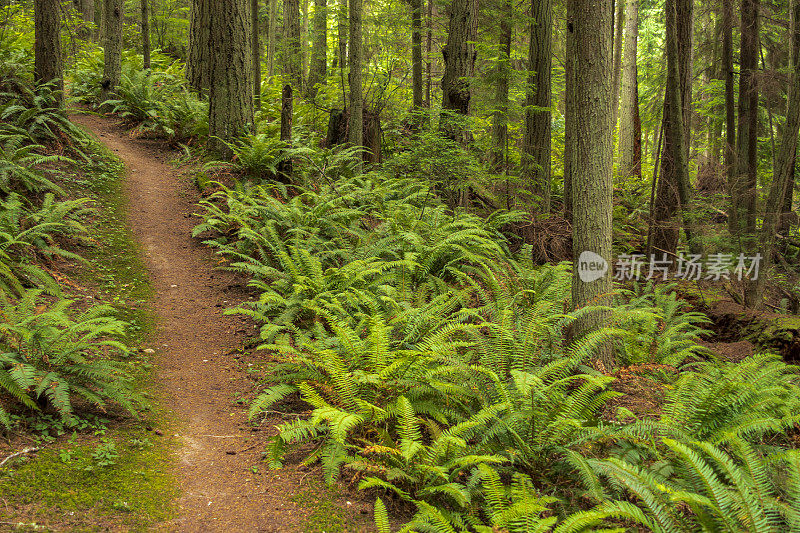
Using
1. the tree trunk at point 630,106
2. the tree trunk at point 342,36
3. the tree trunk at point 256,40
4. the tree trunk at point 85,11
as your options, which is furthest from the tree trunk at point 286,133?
the tree trunk at point 85,11

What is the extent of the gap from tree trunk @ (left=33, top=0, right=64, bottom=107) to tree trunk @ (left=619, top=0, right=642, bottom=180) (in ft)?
51.5

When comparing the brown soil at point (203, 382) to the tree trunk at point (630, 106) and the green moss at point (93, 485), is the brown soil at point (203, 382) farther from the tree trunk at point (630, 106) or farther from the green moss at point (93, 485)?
the tree trunk at point (630, 106)

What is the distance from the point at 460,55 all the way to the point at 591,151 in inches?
212

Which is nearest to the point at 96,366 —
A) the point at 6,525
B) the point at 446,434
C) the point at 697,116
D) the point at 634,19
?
the point at 6,525

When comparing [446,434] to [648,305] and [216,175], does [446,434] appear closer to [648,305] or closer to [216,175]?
[648,305]

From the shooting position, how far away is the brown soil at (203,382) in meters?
3.29

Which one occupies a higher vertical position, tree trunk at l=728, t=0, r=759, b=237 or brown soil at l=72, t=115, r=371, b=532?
tree trunk at l=728, t=0, r=759, b=237

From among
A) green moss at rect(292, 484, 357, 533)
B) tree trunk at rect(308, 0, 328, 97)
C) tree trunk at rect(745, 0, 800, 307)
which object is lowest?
green moss at rect(292, 484, 357, 533)

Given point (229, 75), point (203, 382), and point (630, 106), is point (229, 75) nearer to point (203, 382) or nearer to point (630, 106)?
point (203, 382)

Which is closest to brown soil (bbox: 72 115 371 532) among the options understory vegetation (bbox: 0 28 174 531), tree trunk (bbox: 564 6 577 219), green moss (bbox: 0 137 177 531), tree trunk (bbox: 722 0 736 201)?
green moss (bbox: 0 137 177 531)

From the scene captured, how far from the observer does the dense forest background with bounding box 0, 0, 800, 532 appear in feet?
11.5

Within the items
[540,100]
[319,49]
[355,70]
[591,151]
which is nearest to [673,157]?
[540,100]

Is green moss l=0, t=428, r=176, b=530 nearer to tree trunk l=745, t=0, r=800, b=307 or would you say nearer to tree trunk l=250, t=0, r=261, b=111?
tree trunk l=745, t=0, r=800, b=307

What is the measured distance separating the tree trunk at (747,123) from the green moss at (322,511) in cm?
1033
